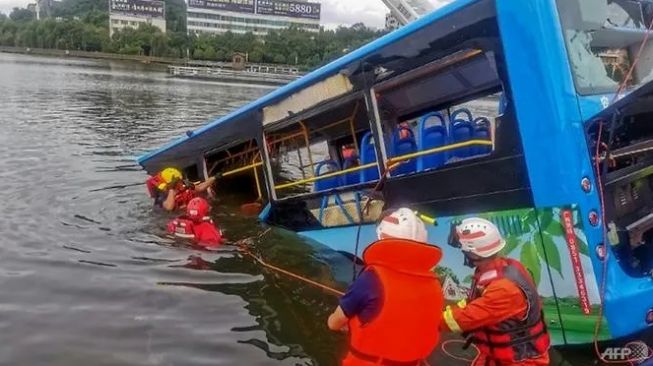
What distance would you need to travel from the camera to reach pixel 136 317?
21.6 feet

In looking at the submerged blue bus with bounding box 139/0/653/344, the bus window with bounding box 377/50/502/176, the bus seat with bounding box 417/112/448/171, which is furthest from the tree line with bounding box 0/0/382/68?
the submerged blue bus with bounding box 139/0/653/344

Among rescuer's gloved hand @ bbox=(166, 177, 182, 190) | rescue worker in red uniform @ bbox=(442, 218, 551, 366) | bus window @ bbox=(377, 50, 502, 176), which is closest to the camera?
rescue worker in red uniform @ bbox=(442, 218, 551, 366)

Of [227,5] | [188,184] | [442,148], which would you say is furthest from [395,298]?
[227,5]

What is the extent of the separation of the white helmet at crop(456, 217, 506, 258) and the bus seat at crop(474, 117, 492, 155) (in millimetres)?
2030

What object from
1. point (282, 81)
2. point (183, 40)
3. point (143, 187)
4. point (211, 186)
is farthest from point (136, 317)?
point (183, 40)

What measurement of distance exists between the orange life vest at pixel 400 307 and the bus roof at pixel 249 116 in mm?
2509

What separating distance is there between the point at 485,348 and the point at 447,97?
4383mm

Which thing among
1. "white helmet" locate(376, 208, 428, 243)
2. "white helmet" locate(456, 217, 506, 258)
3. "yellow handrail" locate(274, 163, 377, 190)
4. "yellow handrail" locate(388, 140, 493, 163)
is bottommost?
"white helmet" locate(456, 217, 506, 258)

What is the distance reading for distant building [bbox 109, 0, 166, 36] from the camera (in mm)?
133750

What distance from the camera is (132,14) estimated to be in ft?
448

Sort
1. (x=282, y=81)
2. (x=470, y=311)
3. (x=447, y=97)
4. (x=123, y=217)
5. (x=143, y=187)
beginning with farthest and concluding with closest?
(x=282, y=81) → (x=143, y=187) → (x=123, y=217) → (x=447, y=97) → (x=470, y=311)

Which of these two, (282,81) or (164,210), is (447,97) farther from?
(282,81)

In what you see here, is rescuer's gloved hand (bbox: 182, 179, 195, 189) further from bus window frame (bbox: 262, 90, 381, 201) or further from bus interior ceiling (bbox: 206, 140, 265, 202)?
bus window frame (bbox: 262, 90, 381, 201)

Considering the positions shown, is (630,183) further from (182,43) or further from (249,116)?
(182,43)
